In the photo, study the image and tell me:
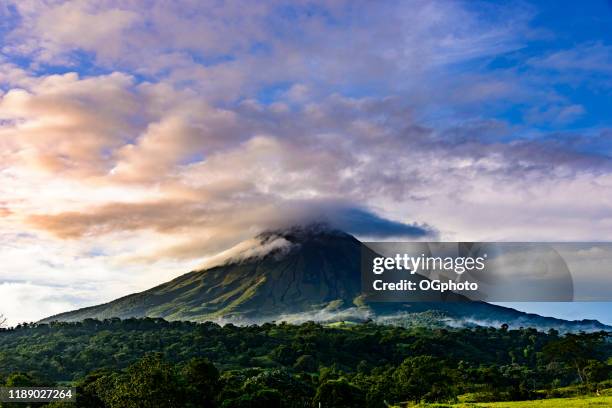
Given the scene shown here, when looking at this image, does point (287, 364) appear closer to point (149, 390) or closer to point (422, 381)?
point (422, 381)

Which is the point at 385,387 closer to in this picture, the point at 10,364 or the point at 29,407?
the point at 29,407

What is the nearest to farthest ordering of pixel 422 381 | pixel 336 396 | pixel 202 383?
pixel 202 383, pixel 336 396, pixel 422 381

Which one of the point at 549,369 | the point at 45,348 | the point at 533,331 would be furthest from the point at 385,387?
the point at 533,331

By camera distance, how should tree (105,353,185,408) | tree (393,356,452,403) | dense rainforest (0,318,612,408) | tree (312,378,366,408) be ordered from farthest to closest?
1. tree (393,356,452,403)
2. tree (312,378,366,408)
3. dense rainforest (0,318,612,408)
4. tree (105,353,185,408)

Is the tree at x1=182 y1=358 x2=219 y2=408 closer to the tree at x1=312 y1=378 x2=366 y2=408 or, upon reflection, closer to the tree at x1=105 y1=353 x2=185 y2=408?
the tree at x1=105 y1=353 x2=185 y2=408

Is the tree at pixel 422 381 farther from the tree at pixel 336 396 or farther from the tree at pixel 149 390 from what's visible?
the tree at pixel 149 390

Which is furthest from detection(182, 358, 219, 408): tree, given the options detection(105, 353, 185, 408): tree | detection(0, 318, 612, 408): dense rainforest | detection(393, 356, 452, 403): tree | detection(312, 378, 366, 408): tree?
detection(393, 356, 452, 403): tree

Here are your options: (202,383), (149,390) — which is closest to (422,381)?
(202,383)

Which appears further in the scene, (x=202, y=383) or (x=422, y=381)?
(x=422, y=381)

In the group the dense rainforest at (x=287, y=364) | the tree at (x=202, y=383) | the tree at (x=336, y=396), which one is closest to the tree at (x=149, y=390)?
the dense rainforest at (x=287, y=364)
